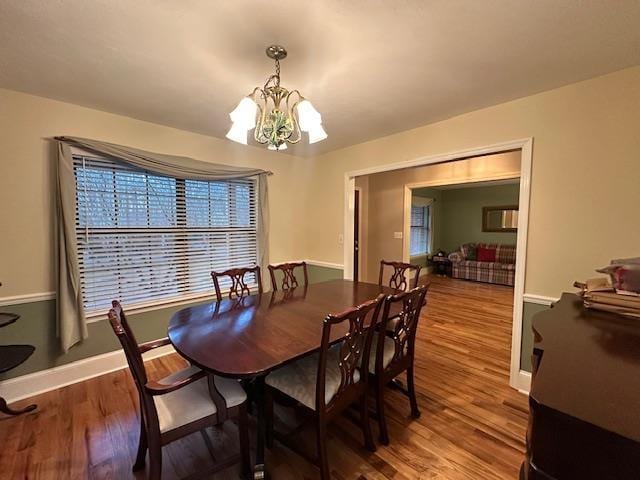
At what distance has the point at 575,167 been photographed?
202 centimetres

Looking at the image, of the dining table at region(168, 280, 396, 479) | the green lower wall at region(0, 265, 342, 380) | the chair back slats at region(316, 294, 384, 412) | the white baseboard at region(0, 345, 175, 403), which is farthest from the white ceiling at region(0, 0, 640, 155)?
the white baseboard at region(0, 345, 175, 403)

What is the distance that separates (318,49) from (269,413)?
210cm

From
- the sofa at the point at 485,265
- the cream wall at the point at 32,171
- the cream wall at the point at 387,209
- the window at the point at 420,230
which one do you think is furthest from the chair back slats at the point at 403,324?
the window at the point at 420,230

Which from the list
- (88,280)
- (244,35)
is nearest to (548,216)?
(244,35)

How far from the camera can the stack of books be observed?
1.26 m

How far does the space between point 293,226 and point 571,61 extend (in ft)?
10.4

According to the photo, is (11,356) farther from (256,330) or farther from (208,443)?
(256,330)

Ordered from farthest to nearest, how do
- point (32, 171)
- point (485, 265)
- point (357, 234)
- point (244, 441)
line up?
point (485, 265), point (357, 234), point (32, 171), point (244, 441)

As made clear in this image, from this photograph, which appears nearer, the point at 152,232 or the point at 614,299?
the point at 614,299

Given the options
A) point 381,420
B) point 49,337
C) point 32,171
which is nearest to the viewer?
point 381,420

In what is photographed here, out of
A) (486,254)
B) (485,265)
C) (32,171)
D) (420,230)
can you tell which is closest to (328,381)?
(32,171)

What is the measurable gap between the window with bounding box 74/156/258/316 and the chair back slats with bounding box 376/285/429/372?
2.24 meters

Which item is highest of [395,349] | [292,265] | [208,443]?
[292,265]

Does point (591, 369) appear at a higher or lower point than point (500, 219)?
lower
